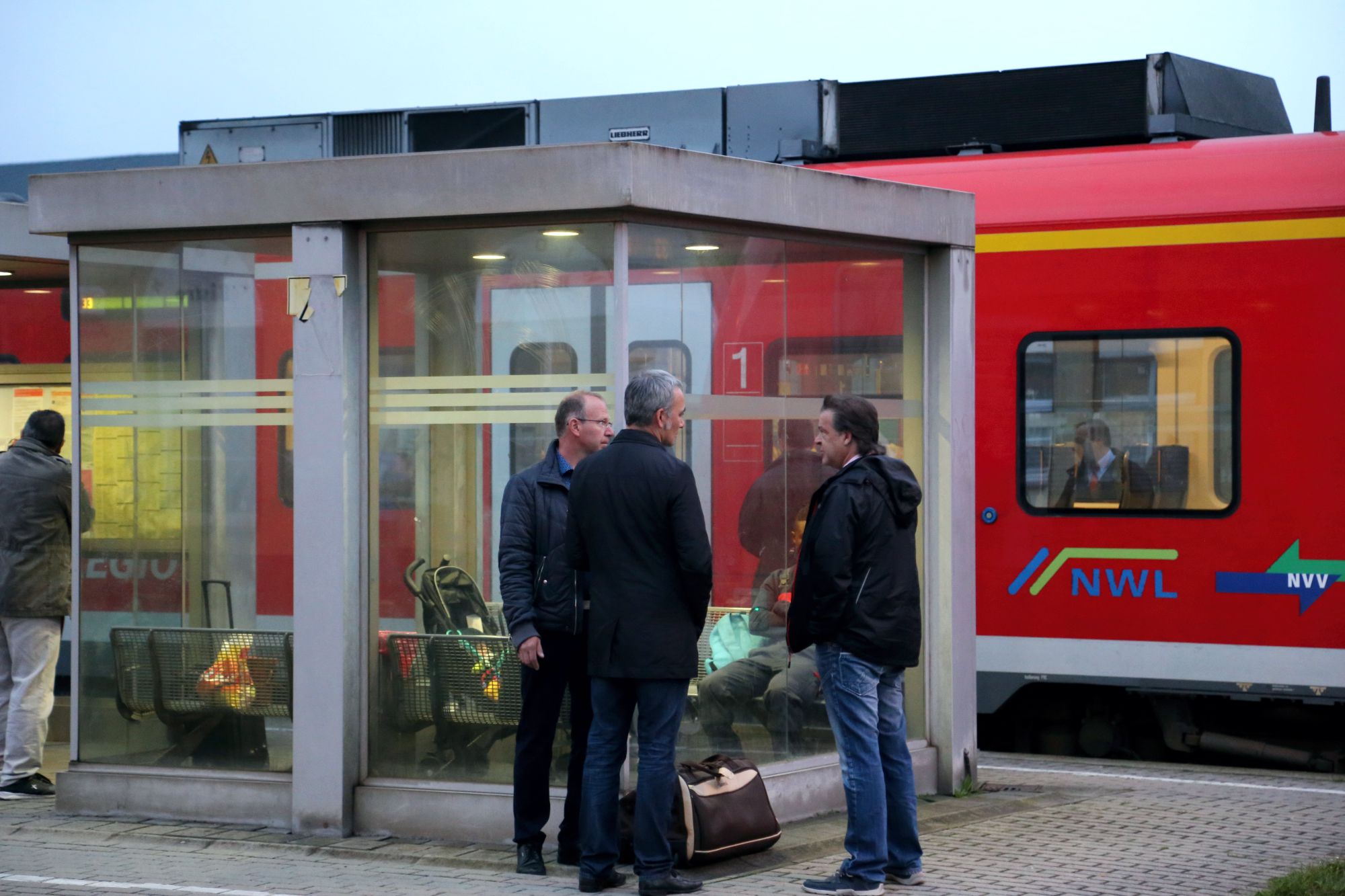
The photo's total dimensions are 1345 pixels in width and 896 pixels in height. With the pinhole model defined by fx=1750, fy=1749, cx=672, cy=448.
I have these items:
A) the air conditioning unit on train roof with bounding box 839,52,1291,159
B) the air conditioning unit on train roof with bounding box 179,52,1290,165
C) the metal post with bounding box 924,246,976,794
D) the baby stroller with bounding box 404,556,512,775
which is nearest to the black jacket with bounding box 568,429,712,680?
the baby stroller with bounding box 404,556,512,775

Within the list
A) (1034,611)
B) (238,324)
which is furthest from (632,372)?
(1034,611)

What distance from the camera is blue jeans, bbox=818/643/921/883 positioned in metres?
5.86

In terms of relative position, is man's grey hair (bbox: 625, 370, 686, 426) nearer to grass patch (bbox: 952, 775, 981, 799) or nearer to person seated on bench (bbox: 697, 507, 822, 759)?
person seated on bench (bbox: 697, 507, 822, 759)

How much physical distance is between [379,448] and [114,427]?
4.14 feet

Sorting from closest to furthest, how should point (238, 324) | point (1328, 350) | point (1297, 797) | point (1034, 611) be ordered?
point (238, 324) < point (1297, 797) < point (1328, 350) < point (1034, 611)

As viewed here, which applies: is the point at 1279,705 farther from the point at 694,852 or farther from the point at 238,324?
the point at 238,324

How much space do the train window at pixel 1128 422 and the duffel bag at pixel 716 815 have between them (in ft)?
11.2

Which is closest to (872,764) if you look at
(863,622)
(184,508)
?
(863,622)

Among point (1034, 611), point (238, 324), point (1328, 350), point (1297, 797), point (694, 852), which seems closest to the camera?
point (694, 852)

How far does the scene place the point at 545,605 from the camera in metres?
6.17

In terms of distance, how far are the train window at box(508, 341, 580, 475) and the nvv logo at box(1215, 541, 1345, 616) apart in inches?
149

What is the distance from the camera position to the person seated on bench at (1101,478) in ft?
29.4

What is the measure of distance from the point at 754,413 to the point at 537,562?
1.35 m

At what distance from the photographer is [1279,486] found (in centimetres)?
859
